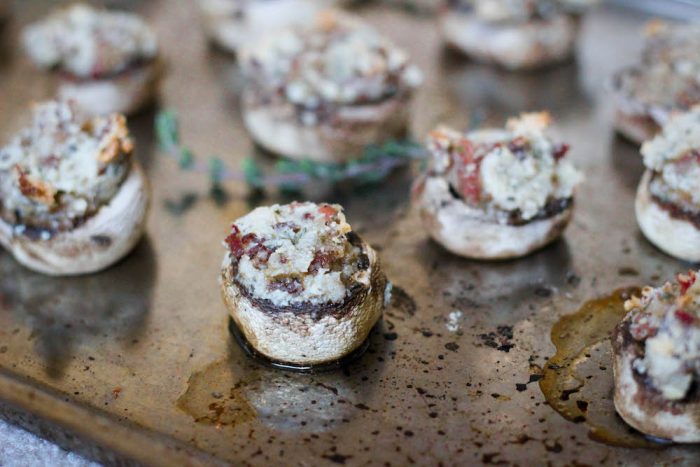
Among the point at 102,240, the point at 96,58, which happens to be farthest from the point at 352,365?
the point at 96,58

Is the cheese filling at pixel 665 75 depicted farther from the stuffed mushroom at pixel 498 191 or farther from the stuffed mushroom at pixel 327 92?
the stuffed mushroom at pixel 327 92

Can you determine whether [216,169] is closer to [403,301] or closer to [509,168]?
[403,301]

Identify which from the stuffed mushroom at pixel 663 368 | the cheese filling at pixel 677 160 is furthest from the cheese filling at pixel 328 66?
the stuffed mushroom at pixel 663 368

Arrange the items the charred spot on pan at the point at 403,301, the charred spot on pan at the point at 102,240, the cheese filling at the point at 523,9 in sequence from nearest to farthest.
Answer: the charred spot on pan at the point at 403,301
the charred spot on pan at the point at 102,240
the cheese filling at the point at 523,9

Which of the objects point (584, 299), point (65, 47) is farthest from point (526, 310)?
point (65, 47)

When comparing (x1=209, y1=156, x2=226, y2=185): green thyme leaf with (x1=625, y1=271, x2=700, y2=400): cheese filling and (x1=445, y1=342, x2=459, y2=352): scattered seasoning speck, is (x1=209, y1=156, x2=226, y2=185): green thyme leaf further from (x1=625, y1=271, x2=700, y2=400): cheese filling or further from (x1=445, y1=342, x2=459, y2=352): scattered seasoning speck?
(x1=625, y1=271, x2=700, y2=400): cheese filling
